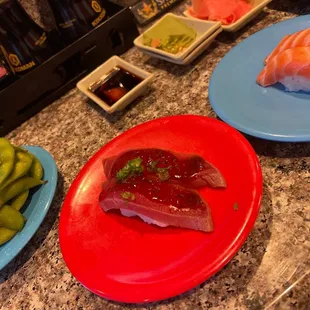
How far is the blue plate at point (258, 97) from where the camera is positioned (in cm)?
92

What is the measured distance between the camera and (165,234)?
0.84 metres

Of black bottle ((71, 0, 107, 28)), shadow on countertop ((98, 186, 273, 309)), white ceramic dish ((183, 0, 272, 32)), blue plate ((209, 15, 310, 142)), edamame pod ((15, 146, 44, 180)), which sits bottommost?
shadow on countertop ((98, 186, 273, 309))

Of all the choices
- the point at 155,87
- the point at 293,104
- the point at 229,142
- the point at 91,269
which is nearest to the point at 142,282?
the point at 91,269

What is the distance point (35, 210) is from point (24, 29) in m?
0.69

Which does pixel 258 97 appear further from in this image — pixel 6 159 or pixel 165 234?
pixel 6 159

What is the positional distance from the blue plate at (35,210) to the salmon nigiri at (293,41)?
0.74 m

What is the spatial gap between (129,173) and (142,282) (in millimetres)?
256

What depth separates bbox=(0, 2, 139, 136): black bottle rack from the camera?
1331 mm

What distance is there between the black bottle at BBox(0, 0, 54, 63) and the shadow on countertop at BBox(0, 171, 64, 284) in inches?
22.6

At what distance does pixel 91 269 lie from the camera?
825 millimetres

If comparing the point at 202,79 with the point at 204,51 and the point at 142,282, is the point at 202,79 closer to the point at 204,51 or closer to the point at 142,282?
the point at 204,51

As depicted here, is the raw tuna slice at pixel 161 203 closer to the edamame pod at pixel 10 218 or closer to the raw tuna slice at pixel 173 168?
the raw tuna slice at pixel 173 168

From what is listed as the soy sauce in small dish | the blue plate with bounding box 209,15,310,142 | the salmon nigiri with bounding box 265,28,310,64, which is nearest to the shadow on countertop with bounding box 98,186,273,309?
the blue plate with bounding box 209,15,310,142

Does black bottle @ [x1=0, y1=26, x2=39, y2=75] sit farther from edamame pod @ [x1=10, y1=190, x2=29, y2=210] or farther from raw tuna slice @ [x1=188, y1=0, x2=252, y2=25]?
raw tuna slice @ [x1=188, y1=0, x2=252, y2=25]
